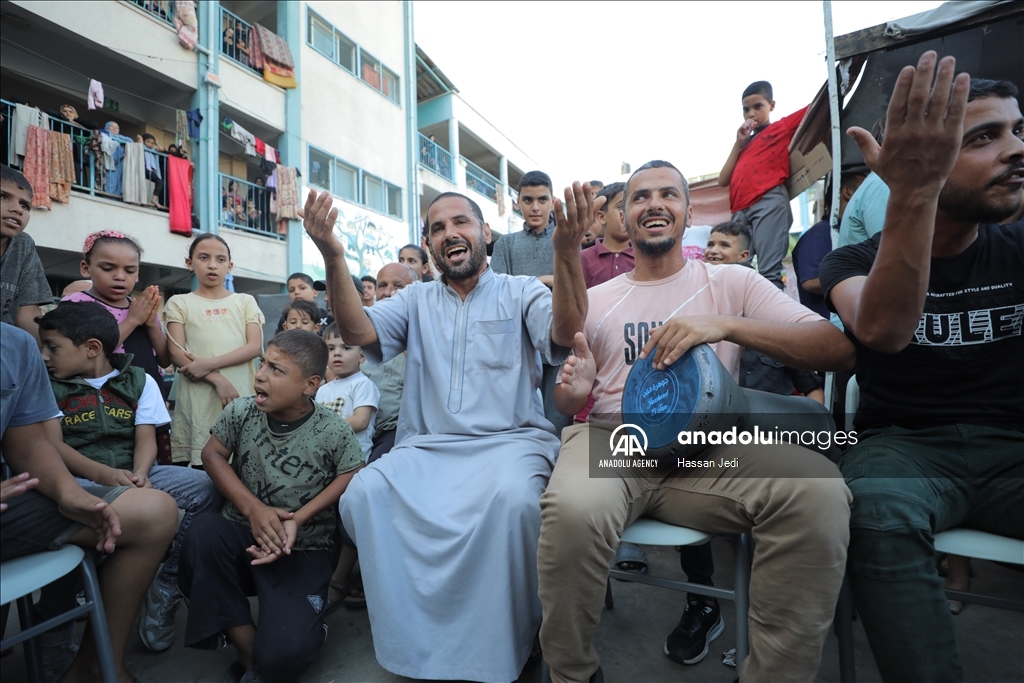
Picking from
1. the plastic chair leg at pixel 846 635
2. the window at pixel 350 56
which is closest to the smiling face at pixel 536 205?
the plastic chair leg at pixel 846 635

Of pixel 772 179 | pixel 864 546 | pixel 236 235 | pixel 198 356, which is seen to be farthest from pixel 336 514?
pixel 236 235

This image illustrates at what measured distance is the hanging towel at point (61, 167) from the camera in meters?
7.56

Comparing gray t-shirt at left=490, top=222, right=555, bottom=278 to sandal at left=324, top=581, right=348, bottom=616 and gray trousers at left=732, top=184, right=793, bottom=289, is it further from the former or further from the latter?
sandal at left=324, top=581, right=348, bottom=616

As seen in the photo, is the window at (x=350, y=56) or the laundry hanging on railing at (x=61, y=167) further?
the window at (x=350, y=56)

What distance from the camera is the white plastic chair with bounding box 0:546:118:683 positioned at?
53.0 inches

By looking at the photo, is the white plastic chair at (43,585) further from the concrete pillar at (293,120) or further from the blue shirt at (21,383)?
the concrete pillar at (293,120)

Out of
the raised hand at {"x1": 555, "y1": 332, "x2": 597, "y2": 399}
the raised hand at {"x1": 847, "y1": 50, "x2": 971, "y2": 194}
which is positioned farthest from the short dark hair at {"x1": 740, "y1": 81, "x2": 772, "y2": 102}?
the raised hand at {"x1": 555, "y1": 332, "x2": 597, "y2": 399}

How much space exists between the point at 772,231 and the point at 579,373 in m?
3.01

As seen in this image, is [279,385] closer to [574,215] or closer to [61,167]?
[574,215]

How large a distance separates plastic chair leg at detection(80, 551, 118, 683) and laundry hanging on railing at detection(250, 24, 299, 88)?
39.6 ft

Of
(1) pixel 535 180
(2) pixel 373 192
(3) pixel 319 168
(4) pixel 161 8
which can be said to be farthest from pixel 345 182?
(1) pixel 535 180

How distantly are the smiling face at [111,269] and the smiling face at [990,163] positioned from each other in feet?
11.7

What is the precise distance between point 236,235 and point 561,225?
408 inches

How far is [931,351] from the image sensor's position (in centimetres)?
164
